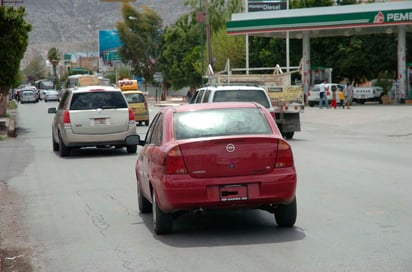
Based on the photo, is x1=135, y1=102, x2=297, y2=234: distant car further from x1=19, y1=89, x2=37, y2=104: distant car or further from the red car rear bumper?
x1=19, y1=89, x2=37, y2=104: distant car

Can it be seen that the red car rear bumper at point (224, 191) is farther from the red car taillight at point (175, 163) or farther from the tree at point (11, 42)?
the tree at point (11, 42)

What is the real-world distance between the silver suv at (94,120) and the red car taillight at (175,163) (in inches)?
474

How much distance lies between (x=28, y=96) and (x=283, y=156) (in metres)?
84.8

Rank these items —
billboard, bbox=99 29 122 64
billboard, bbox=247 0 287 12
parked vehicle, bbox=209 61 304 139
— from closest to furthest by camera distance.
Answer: parked vehicle, bbox=209 61 304 139 → billboard, bbox=247 0 287 12 → billboard, bbox=99 29 122 64

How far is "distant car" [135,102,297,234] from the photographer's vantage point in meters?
9.05

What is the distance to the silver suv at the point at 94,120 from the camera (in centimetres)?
2098

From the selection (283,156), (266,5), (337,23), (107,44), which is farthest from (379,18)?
(107,44)

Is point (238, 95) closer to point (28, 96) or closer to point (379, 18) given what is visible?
point (379, 18)

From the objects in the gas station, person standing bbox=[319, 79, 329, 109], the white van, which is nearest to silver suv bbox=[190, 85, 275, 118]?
person standing bbox=[319, 79, 329, 109]

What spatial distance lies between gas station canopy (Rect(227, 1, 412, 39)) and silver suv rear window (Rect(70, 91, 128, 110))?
3307 cm

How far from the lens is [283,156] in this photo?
30.5 feet

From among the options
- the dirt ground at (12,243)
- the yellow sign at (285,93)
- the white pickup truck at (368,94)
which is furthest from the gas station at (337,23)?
the dirt ground at (12,243)

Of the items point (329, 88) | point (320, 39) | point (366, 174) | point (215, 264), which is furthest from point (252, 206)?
point (320, 39)

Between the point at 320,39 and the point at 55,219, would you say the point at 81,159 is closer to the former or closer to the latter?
the point at 55,219
